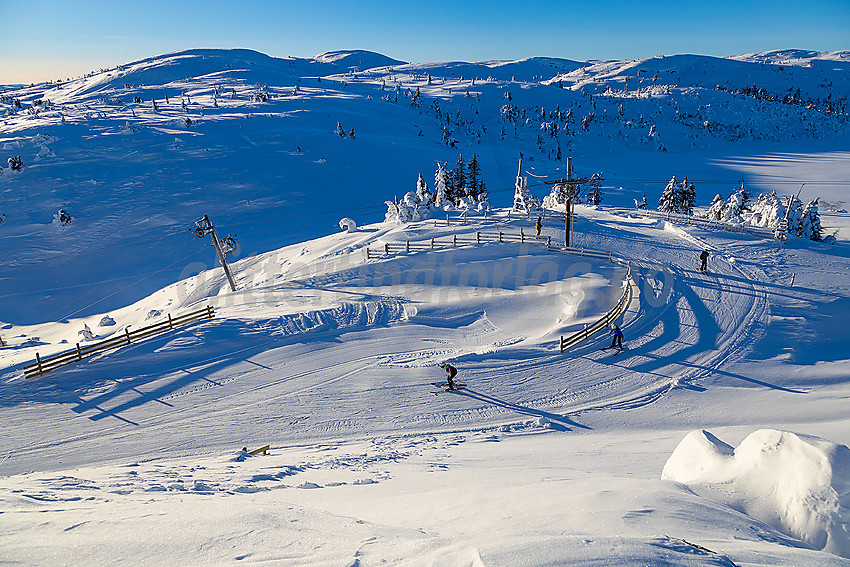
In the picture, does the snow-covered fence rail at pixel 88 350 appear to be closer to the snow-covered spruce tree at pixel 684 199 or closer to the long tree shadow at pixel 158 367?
the long tree shadow at pixel 158 367

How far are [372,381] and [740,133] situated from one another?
18890cm

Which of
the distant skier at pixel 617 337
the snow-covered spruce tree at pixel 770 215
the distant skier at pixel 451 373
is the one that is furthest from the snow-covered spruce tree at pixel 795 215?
the distant skier at pixel 451 373

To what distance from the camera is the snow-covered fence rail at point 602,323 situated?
19391mm

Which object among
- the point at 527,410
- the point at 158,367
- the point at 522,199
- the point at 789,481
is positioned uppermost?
the point at 522,199

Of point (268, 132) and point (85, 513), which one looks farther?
point (268, 132)

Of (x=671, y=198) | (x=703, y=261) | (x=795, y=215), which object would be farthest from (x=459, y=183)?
(x=703, y=261)

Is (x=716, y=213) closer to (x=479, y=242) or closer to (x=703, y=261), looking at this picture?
(x=703, y=261)

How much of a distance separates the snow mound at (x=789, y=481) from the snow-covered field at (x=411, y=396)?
41mm

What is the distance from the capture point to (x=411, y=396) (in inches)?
648

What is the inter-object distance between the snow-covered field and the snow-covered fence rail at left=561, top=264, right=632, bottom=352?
695 mm

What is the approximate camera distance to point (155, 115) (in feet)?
255

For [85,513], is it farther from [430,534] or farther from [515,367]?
[515,367]

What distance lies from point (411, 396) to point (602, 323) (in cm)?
1059

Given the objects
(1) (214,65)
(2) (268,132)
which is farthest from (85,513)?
(1) (214,65)
